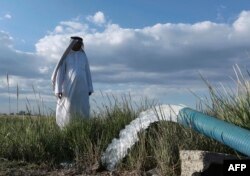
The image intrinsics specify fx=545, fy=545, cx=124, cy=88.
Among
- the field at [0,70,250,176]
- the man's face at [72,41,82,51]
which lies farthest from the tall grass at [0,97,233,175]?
the man's face at [72,41,82,51]

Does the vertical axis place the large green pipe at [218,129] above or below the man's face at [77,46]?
below

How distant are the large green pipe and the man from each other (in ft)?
14.7

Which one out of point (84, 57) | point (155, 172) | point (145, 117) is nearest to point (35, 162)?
point (145, 117)

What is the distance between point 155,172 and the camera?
258 inches

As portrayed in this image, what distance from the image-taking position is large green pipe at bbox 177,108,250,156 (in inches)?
229

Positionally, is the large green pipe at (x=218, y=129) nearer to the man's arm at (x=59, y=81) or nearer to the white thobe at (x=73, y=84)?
the white thobe at (x=73, y=84)

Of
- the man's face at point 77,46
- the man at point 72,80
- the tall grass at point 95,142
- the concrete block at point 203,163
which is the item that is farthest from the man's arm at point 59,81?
the concrete block at point 203,163

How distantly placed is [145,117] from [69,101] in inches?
150

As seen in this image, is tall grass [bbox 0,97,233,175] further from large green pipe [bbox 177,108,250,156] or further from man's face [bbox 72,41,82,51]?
man's face [bbox 72,41,82,51]

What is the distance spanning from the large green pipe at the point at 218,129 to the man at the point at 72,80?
449cm

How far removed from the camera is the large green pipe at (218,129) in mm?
5828

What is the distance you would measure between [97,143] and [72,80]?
3484 millimetres

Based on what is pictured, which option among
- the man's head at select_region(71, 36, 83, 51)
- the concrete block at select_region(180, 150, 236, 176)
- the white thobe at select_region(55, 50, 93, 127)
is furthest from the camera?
the man's head at select_region(71, 36, 83, 51)

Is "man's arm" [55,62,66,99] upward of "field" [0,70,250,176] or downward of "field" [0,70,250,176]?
upward
